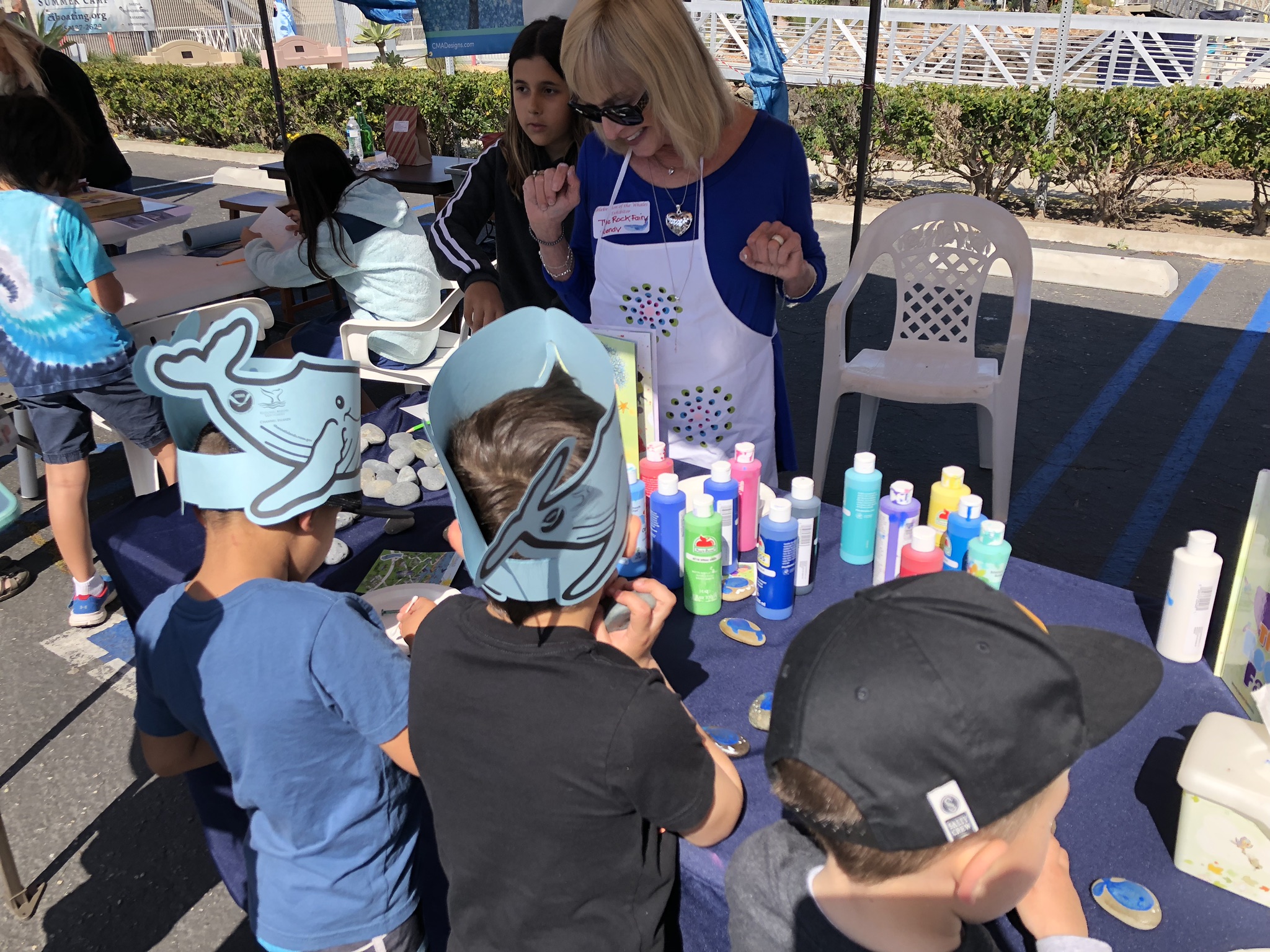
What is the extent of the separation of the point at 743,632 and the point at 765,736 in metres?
0.27

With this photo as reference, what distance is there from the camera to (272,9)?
2764 centimetres

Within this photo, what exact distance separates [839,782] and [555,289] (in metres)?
2.24

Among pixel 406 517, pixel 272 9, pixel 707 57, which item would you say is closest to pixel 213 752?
pixel 406 517

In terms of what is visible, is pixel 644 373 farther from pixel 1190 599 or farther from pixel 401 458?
pixel 1190 599

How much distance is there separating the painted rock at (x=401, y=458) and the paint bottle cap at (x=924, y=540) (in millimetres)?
1514

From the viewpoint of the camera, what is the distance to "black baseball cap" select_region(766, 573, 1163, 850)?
0.93 metres

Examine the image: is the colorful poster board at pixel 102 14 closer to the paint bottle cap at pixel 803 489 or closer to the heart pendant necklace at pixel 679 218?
the heart pendant necklace at pixel 679 218

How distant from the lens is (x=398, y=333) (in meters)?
3.98

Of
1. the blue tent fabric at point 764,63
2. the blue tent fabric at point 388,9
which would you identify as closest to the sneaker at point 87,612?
the blue tent fabric at point 388,9

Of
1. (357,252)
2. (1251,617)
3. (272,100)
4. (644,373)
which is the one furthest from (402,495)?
(272,100)

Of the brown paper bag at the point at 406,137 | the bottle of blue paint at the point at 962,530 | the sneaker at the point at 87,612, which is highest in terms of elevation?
the brown paper bag at the point at 406,137

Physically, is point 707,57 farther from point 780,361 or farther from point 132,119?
point 132,119

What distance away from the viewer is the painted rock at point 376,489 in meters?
2.45

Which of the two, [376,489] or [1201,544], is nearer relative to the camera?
[1201,544]
